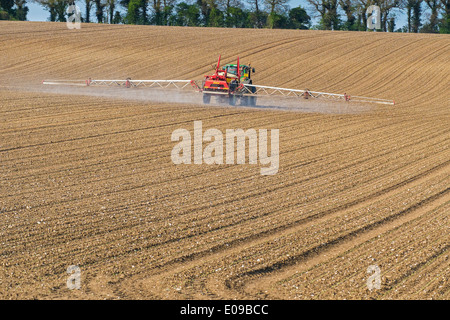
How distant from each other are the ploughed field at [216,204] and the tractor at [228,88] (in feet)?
4.27

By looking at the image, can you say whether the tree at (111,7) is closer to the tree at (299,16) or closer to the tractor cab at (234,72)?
the tree at (299,16)

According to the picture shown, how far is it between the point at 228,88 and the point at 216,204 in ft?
41.6

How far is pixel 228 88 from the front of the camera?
2238 cm

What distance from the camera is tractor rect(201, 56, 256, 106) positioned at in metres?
22.4

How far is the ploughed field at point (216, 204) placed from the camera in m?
7.27

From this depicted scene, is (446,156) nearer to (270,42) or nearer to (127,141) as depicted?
(127,141)

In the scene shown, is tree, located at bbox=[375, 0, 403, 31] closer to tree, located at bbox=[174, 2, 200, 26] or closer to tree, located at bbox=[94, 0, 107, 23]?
tree, located at bbox=[174, 2, 200, 26]

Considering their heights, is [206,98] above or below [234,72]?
below

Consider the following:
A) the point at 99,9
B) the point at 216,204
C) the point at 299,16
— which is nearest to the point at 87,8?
the point at 99,9

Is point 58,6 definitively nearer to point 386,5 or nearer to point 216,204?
point 386,5

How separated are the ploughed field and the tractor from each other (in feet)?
4.27

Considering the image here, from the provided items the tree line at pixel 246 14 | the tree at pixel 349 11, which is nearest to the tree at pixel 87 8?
the tree line at pixel 246 14

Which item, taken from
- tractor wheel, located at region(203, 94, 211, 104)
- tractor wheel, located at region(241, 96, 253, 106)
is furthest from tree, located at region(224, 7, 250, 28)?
tractor wheel, located at region(203, 94, 211, 104)

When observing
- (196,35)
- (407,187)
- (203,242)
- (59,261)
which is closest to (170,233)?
(203,242)
